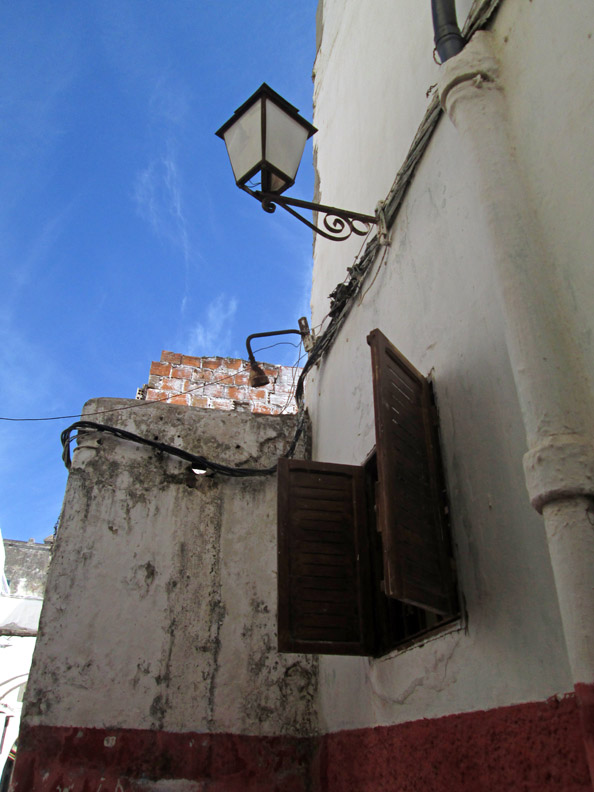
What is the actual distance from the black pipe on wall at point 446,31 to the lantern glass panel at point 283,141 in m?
1.13

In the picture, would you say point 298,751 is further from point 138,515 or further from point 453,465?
point 453,465

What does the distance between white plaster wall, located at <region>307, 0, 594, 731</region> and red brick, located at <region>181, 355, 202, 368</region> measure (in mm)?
3975

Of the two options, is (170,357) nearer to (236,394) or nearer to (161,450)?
(236,394)

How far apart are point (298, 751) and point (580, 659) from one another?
3.02 m

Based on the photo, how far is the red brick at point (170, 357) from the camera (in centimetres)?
790

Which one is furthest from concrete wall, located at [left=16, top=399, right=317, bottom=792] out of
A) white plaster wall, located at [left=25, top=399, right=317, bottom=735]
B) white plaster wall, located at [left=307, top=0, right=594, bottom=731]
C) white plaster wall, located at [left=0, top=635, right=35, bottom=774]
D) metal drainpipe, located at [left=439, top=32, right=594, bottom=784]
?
white plaster wall, located at [left=0, top=635, right=35, bottom=774]

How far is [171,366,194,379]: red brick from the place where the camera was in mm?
7844

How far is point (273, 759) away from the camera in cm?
409

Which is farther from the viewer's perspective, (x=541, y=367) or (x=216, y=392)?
(x=216, y=392)

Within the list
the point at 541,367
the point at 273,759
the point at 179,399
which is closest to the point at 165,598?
the point at 273,759

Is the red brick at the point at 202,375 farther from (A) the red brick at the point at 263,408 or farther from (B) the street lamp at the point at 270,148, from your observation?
(B) the street lamp at the point at 270,148

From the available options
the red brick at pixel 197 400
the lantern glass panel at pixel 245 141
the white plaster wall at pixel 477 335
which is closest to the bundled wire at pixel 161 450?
the white plaster wall at pixel 477 335

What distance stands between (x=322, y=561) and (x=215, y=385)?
4.83m

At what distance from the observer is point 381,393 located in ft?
8.57
